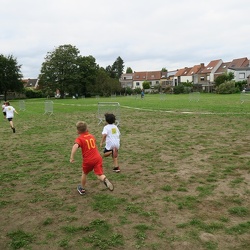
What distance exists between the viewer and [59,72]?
221ft

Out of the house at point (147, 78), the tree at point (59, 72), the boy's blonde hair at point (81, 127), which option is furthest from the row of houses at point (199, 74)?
the boy's blonde hair at point (81, 127)

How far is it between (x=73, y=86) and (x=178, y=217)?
212 feet

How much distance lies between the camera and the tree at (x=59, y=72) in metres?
66.1

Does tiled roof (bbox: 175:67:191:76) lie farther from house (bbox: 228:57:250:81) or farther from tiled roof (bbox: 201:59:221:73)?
house (bbox: 228:57:250:81)

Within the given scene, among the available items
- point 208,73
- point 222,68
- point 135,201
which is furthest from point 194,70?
point 135,201

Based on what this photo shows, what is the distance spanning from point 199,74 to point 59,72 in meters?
45.4

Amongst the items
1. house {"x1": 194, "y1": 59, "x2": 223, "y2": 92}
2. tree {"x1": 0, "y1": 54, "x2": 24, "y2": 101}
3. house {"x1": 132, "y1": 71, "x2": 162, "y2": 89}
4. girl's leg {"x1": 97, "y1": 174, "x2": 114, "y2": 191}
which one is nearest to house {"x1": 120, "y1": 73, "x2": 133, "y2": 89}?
house {"x1": 132, "y1": 71, "x2": 162, "y2": 89}

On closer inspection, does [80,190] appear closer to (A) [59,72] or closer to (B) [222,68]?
(A) [59,72]

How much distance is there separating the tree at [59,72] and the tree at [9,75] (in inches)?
219

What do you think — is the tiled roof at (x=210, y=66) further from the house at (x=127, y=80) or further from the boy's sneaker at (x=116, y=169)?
the boy's sneaker at (x=116, y=169)

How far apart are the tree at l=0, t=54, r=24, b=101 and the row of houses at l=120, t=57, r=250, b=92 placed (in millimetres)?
42660

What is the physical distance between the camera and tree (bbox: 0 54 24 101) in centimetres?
6116

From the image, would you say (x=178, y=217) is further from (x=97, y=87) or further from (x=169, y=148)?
(x=97, y=87)

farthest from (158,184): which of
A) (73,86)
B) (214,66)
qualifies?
(214,66)
